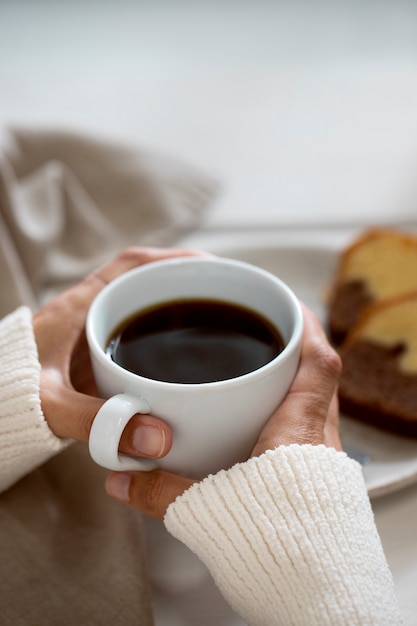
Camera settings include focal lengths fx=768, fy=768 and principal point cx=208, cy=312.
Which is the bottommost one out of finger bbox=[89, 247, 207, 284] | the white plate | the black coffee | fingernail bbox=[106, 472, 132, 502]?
the white plate

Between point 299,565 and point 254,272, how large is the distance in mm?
208

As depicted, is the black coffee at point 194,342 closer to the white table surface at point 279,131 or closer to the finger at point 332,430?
the finger at point 332,430

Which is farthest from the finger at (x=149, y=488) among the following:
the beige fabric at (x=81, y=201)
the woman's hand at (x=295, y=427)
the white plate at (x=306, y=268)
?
the beige fabric at (x=81, y=201)

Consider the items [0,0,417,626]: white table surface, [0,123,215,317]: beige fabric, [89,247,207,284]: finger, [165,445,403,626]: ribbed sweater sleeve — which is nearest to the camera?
[165,445,403,626]: ribbed sweater sleeve

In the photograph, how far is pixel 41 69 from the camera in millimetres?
1377

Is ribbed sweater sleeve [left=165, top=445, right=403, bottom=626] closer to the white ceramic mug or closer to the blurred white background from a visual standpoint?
the white ceramic mug

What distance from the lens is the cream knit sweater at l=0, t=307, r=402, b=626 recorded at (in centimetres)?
43

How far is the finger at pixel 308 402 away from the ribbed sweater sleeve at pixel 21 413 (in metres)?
0.14

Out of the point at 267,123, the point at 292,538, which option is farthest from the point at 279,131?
the point at 292,538

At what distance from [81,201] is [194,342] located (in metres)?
0.44

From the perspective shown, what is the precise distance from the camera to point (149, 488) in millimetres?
495

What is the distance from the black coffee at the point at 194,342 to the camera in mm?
511

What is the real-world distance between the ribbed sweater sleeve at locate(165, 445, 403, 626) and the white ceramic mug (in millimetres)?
30

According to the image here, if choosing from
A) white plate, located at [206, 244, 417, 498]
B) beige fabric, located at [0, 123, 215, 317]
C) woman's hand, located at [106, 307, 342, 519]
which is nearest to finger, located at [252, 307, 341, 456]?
woman's hand, located at [106, 307, 342, 519]
